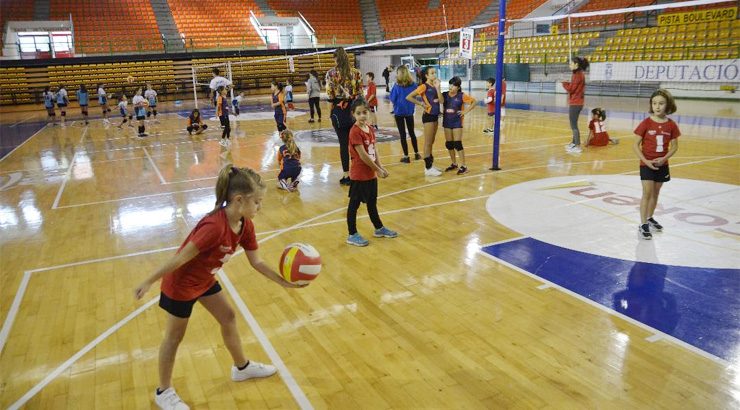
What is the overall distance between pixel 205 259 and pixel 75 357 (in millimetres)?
1755

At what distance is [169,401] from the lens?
123 inches

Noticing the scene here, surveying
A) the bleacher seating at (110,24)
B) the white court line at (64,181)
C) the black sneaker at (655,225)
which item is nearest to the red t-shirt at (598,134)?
the black sneaker at (655,225)

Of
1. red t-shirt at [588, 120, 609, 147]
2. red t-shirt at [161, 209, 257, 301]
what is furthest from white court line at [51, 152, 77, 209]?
red t-shirt at [588, 120, 609, 147]

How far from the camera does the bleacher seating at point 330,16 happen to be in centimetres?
3544

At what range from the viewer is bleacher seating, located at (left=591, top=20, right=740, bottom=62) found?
18.9 m

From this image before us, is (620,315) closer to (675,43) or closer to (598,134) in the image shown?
(598,134)

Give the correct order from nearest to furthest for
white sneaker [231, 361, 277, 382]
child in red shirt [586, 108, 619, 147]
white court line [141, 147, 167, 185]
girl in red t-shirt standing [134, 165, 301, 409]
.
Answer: girl in red t-shirt standing [134, 165, 301, 409] < white sneaker [231, 361, 277, 382] < white court line [141, 147, 167, 185] < child in red shirt [586, 108, 619, 147]

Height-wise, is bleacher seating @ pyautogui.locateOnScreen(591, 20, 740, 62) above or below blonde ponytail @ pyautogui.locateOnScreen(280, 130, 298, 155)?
above

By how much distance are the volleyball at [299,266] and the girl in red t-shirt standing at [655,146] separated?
4.01 metres

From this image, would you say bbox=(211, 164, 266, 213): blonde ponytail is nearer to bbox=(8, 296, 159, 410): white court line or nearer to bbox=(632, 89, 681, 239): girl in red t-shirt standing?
bbox=(8, 296, 159, 410): white court line

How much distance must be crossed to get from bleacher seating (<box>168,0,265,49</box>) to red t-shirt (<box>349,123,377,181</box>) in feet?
91.2

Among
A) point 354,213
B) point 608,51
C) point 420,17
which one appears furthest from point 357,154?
point 420,17

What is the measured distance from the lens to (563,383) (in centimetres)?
327

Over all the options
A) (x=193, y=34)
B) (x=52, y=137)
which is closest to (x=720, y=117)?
(x=52, y=137)
